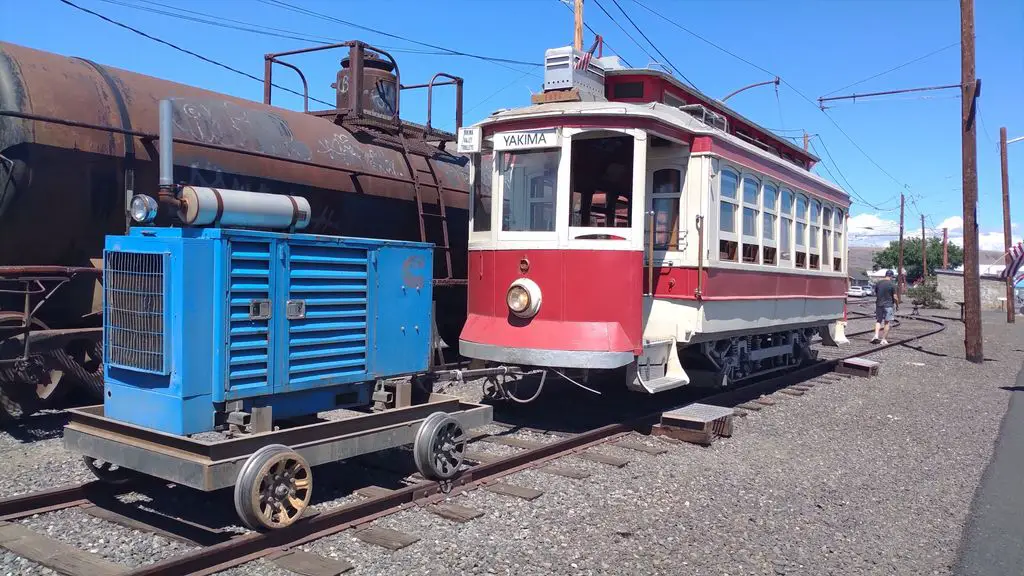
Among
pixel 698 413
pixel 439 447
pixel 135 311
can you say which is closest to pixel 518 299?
pixel 439 447

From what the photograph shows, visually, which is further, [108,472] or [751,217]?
[751,217]

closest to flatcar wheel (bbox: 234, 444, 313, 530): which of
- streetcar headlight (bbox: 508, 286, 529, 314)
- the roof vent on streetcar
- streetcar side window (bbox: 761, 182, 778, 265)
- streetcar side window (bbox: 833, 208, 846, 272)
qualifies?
streetcar headlight (bbox: 508, 286, 529, 314)

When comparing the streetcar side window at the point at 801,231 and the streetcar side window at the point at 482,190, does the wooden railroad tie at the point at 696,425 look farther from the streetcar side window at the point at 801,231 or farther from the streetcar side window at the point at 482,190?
the streetcar side window at the point at 801,231

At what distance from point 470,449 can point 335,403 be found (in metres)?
1.81

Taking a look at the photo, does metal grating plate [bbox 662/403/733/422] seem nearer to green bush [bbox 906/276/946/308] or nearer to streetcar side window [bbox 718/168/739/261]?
streetcar side window [bbox 718/168/739/261]

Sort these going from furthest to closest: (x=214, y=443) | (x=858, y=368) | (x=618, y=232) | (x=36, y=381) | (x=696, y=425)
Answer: (x=858, y=368) → (x=696, y=425) → (x=618, y=232) → (x=36, y=381) → (x=214, y=443)

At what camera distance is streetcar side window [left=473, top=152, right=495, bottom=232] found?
28.3 feet

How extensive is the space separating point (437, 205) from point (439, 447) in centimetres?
489

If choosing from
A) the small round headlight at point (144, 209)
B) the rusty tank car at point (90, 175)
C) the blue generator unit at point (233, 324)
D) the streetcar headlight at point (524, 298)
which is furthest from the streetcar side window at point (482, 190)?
the small round headlight at point (144, 209)

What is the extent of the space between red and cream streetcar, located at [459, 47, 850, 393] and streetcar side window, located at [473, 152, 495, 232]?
0.07ft

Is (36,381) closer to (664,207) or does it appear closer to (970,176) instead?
(664,207)

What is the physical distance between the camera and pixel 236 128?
27.2 feet

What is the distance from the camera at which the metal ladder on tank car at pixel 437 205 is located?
9801mm

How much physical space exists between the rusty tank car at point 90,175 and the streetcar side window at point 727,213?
397 centimetres
